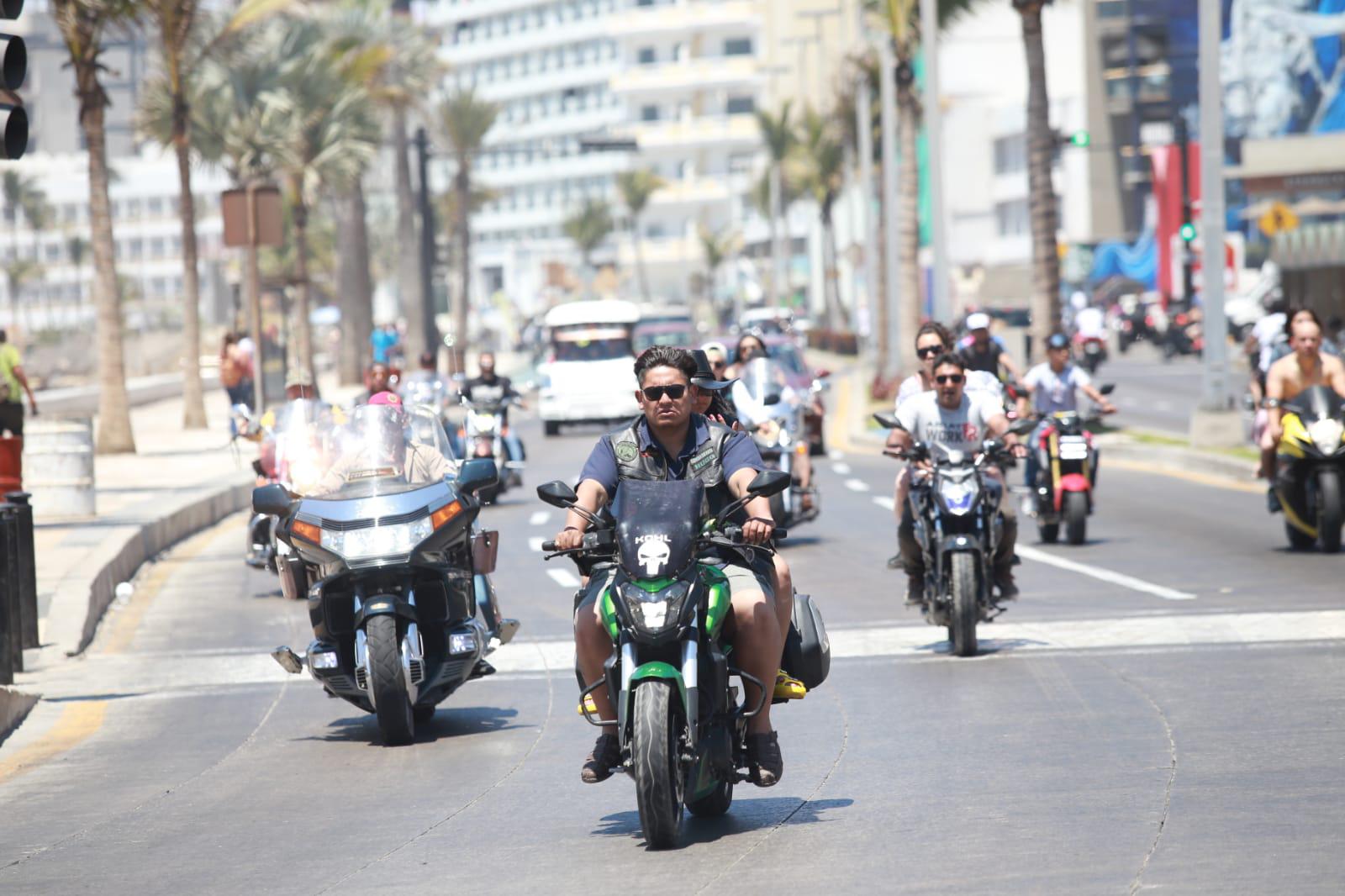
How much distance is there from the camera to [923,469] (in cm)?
1258

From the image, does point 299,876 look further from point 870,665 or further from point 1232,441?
point 1232,441

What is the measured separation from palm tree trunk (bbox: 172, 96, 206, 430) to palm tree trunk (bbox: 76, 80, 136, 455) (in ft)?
17.8

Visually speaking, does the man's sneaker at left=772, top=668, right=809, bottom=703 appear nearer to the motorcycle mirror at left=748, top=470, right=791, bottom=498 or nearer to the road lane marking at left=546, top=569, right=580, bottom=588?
Answer: the motorcycle mirror at left=748, top=470, right=791, bottom=498

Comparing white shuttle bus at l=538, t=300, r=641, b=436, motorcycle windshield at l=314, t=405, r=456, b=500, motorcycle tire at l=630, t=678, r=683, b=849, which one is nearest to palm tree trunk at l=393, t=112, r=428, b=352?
white shuttle bus at l=538, t=300, r=641, b=436

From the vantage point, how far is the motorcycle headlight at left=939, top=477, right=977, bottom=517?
12.1m

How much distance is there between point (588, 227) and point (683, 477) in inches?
5603

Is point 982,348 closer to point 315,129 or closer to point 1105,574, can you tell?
point 1105,574

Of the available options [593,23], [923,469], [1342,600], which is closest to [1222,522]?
[1342,600]

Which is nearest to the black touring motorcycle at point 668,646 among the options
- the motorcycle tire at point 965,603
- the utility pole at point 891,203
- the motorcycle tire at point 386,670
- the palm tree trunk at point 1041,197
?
the motorcycle tire at point 386,670

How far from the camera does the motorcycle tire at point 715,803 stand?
25.8ft

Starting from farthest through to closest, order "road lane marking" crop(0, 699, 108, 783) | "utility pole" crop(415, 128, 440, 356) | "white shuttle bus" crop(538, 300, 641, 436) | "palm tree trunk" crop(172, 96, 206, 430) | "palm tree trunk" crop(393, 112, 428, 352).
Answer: "palm tree trunk" crop(393, 112, 428, 352) → "utility pole" crop(415, 128, 440, 356) → "white shuttle bus" crop(538, 300, 641, 436) → "palm tree trunk" crop(172, 96, 206, 430) → "road lane marking" crop(0, 699, 108, 783)

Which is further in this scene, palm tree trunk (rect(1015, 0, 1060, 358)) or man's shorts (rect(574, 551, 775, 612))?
palm tree trunk (rect(1015, 0, 1060, 358))

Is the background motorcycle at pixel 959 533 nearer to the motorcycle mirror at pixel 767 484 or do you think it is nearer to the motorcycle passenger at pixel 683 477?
the motorcycle passenger at pixel 683 477

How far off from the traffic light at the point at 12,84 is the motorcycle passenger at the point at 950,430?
4.97 m
